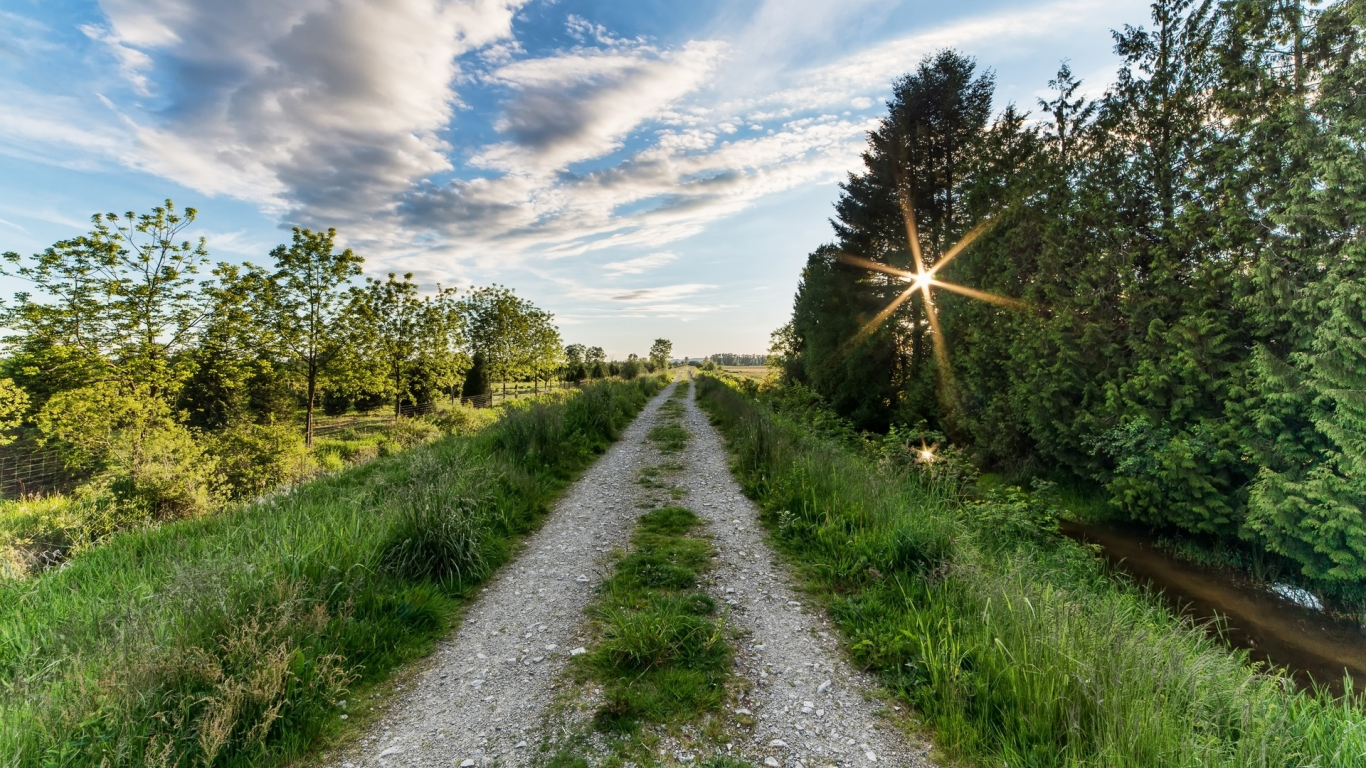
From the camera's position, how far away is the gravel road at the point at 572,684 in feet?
10.0

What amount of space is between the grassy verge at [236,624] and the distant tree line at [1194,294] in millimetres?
10950

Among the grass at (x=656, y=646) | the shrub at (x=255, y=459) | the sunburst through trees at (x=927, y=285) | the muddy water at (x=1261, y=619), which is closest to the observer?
the grass at (x=656, y=646)

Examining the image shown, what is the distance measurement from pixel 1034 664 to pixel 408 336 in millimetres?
28448

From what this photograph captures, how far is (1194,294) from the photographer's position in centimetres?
822

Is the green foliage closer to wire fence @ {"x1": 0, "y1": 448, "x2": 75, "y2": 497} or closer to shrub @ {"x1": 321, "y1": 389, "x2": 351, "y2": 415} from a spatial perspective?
wire fence @ {"x1": 0, "y1": 448, "x2": 75, "y2": 497}

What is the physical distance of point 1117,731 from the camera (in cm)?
275

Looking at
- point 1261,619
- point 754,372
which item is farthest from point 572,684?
point 754,372

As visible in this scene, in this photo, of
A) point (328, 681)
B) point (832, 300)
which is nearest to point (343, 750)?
point (328, 681)

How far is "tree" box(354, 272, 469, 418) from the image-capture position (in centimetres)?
2203

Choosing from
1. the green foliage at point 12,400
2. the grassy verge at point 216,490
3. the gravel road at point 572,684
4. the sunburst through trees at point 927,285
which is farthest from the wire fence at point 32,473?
the sunburst through trees at point 927,285

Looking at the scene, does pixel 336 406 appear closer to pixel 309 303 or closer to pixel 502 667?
pixel 309 303

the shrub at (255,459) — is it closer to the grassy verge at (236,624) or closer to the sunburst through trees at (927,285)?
the grassy verge at (236,624)

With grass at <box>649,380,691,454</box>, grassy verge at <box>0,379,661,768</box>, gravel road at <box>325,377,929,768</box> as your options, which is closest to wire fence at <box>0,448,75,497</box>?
grassy verge at <box>0,379,661,768</box>

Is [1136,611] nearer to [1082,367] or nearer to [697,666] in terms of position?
[697,666]
